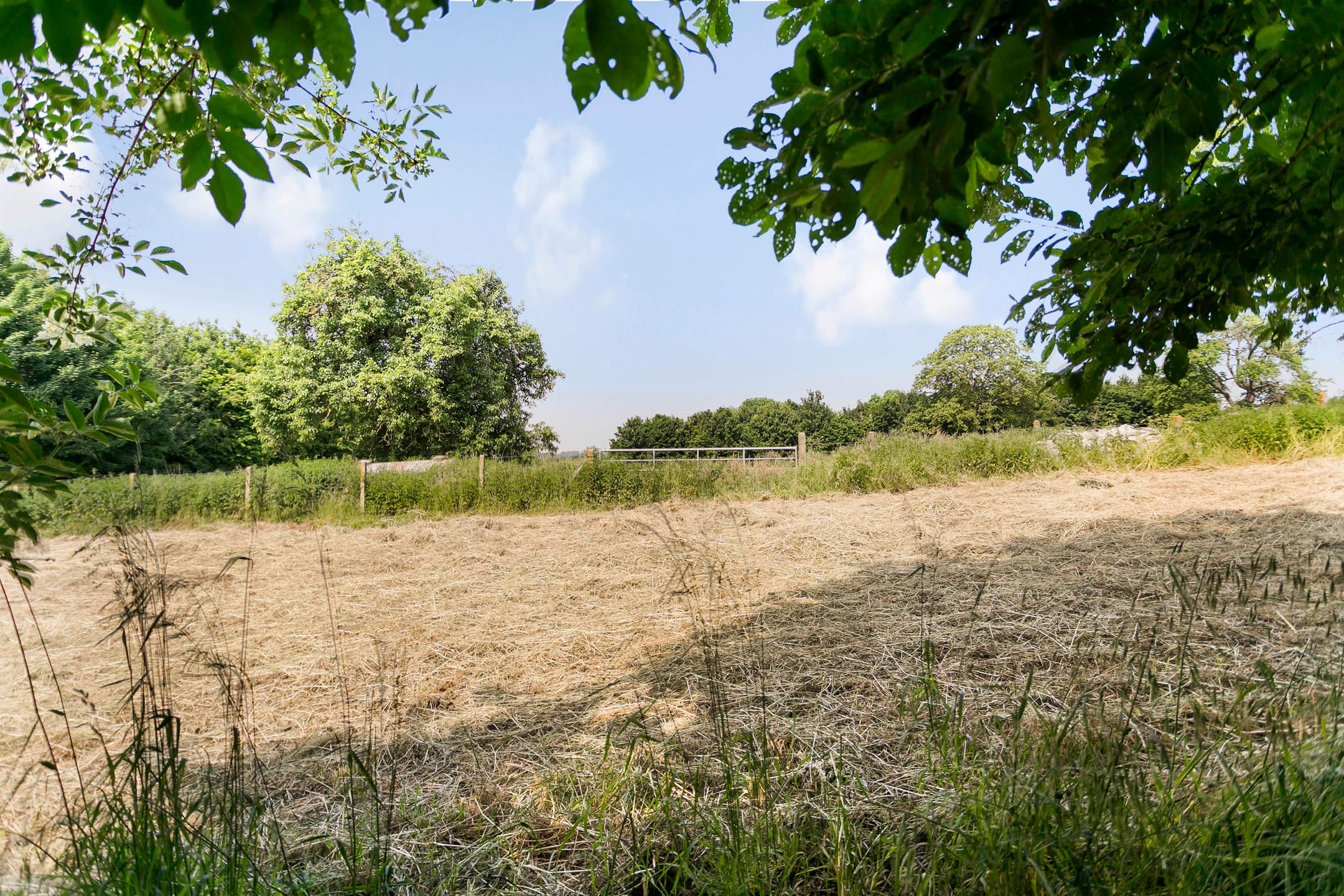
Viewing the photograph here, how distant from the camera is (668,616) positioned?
403 centimetres

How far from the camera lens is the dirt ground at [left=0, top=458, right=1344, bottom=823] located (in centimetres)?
250

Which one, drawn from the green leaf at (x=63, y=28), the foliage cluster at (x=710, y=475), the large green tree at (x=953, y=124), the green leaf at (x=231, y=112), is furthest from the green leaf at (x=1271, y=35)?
the foliage cluster at (x=710, y=475)

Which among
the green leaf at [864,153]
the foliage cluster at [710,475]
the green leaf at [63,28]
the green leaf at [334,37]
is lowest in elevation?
the foliage cluster at [710,475]

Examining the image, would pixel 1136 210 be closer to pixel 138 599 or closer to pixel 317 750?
pixel 138 599

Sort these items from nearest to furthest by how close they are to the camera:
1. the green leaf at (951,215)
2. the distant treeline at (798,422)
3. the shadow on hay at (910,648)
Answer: the green leaf at (951,215)
the shadow on hay at (910,648)
the distant treeline at (798,422)

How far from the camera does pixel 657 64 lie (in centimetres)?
81

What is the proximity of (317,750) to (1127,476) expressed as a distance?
929 cm

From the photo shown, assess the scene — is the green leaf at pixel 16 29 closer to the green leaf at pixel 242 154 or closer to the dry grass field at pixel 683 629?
the green leaf at pixel 242 154

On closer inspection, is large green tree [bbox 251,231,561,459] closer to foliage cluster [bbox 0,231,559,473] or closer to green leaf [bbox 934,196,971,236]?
foliage cluster [bbox 0,231,559,473]

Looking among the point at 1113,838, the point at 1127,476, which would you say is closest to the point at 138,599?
the point at 1113,838

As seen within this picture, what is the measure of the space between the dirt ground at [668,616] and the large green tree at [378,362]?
42.3 ft

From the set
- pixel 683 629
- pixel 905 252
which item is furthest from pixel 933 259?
pixel 683 629

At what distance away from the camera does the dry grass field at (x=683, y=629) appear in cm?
224

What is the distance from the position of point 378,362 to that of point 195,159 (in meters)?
21.2
